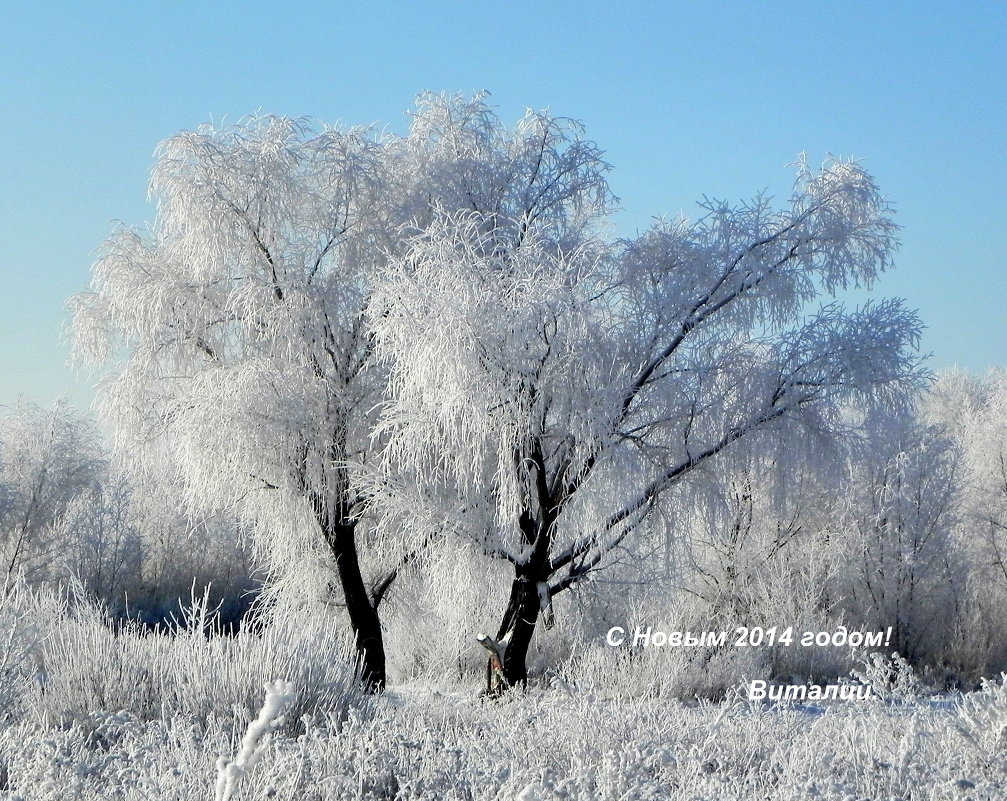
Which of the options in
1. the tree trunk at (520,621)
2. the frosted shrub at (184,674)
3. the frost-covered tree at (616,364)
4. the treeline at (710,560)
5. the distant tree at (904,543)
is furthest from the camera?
the distant tree at (904,543)

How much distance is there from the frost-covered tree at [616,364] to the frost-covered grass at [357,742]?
274 centimetres

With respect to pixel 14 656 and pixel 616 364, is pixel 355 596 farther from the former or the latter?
pixel 14 656

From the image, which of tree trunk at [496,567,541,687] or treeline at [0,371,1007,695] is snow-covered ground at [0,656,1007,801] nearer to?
treeline at [0,371,1007,695]

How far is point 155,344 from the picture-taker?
1099 centimetres

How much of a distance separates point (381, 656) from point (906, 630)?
29.1ft

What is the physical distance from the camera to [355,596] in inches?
465

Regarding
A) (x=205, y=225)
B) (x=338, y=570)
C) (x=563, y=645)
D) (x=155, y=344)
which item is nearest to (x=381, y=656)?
(x=338, y=570)

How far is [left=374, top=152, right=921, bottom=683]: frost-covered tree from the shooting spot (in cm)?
841

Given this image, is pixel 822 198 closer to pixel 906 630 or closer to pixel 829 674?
pixel 829 674

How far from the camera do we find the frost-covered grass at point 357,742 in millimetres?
3561

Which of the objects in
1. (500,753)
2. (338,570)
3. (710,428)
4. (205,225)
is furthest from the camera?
(338,570)

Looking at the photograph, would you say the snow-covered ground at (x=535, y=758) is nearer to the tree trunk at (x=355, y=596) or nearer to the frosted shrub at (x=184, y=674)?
the frosted shrub at (x=184, y=674)

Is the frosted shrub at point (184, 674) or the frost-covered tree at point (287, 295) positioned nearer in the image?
the frosted shrub at point (184, 674)

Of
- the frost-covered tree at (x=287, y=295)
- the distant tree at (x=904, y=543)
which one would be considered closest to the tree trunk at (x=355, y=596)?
the frost-covered tree at (x=287, y=295)
